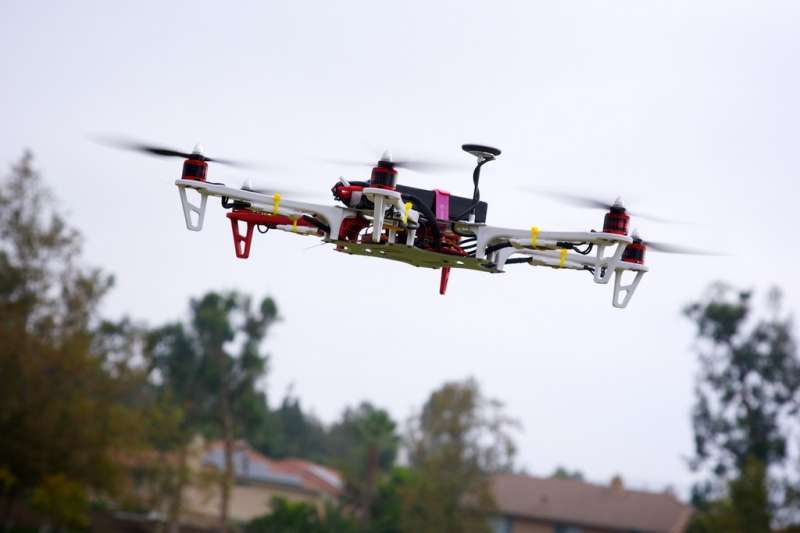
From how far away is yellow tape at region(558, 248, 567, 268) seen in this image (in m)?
16.7

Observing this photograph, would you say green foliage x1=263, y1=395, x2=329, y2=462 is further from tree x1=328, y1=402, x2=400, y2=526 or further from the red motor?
the red motor

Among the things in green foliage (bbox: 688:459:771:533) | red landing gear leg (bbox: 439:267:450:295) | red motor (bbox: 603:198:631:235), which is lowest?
green foliage (bbox: 688:459:771:533)

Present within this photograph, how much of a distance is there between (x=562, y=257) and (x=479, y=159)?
1.91 m

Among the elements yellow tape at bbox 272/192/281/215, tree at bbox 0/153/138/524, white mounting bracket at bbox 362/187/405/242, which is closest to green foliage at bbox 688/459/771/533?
tree at bbox 0/153/138/524

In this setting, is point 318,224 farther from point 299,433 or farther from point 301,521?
point 299,433

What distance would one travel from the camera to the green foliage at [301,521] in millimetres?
72188

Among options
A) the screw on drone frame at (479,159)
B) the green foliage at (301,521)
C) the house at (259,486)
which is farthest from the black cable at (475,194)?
the house at (259,486)

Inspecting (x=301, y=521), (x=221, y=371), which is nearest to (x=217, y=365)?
(x=221, y=371)

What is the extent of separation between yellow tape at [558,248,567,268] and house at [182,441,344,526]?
68004 mm

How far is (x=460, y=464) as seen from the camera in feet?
208

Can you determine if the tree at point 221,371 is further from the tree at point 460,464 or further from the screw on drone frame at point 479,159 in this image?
the screw on drone frame at point 479,159

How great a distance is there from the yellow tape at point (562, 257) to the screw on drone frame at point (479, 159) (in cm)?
143

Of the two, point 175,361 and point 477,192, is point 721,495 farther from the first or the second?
point 477,192

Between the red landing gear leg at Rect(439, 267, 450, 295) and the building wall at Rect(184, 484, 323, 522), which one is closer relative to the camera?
the red landing gear leg at Rect(439, 267, 450, 295)
